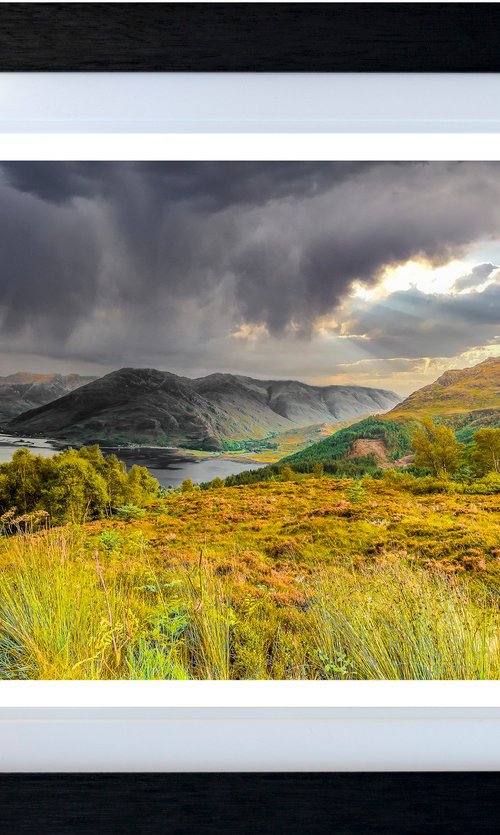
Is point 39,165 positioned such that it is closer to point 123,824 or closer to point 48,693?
point 48,693

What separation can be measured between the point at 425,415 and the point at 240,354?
1.48 meters

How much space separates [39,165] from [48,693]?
352cm

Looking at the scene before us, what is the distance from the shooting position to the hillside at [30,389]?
378 cm

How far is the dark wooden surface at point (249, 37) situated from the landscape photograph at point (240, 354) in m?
2.63

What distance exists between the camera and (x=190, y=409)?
4195 millimetres

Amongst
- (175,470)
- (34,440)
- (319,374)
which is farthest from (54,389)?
(319,374)

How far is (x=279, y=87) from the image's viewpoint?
4.51 feet

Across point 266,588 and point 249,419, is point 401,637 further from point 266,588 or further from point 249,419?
point 249,419

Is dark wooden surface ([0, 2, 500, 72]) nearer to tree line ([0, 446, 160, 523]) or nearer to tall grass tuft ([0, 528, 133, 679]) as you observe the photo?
tall grass tuft ([0, 528, 133, 679])

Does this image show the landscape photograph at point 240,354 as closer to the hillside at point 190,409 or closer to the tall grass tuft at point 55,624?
the hillside at point 190,409

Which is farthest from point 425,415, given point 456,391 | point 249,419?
point 249,419

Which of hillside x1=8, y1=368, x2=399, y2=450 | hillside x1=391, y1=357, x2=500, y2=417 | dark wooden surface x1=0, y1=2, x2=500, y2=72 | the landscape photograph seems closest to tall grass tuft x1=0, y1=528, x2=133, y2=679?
the landscape photograph

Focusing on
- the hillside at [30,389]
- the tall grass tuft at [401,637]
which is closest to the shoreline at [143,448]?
the hillside at [30,389]

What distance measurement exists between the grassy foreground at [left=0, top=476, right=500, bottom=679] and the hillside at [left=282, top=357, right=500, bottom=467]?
0.24 metres
